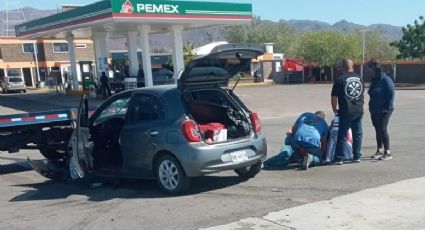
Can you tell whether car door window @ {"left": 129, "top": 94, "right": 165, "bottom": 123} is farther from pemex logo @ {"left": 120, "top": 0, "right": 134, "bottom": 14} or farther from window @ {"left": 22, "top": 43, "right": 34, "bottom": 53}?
window @ {"left": 22, "top": 43, "right": 34, "bottom": 53}

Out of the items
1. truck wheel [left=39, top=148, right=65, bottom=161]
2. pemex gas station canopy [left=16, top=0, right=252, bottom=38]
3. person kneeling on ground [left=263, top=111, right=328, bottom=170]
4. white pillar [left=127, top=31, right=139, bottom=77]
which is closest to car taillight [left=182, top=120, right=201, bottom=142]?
person kneeling on ground [left=263, top=111, right=328, bottom=170]

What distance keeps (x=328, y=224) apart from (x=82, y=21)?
25821mm

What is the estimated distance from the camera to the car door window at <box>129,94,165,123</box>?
7.70 meters

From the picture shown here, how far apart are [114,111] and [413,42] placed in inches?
1570

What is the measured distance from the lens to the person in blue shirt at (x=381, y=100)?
8.97 meters

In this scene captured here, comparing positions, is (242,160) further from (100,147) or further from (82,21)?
(82,21)

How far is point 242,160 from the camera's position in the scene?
762 cm

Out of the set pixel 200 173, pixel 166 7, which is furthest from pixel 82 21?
pixel 200 173

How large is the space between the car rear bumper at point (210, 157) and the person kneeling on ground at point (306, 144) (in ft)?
4.42

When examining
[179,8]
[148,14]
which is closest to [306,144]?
[148,14]

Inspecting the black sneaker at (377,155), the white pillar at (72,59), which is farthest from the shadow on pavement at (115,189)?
the white pillar at (72,59)

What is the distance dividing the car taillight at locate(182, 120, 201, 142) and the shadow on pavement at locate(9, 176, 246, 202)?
84cm

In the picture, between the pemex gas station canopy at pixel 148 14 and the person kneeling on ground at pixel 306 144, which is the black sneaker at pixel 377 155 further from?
the pemex gas station canopy at pixel 148 14

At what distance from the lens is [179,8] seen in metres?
28.5
